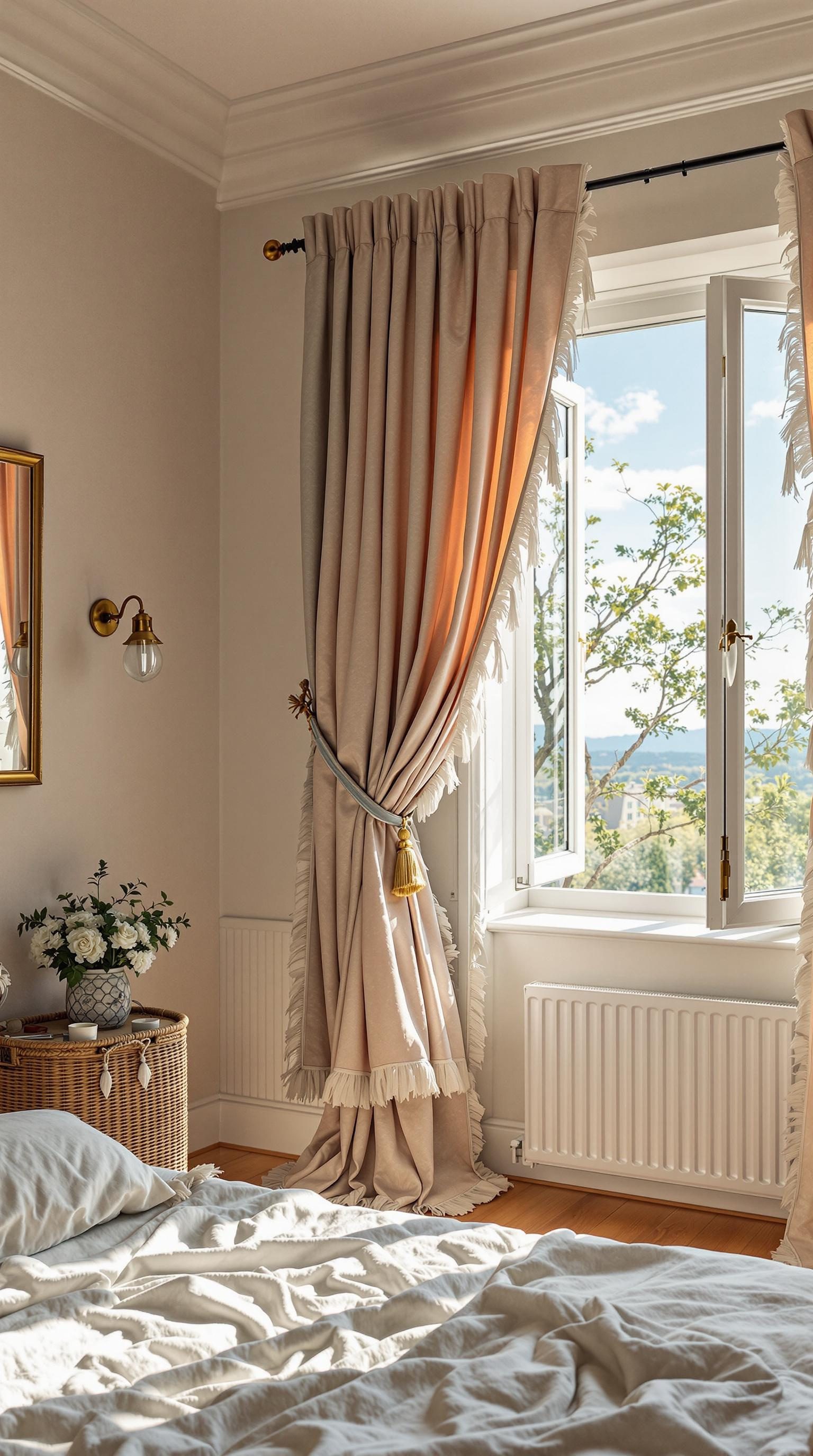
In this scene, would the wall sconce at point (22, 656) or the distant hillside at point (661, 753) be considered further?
the distant hillside at point (661, 753)

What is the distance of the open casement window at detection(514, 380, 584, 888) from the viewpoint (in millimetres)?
3727

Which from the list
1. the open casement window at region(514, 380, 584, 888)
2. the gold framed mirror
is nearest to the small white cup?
the gold framed mirror

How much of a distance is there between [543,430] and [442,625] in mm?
581

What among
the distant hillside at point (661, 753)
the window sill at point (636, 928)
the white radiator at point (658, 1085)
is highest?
the distant hillside at point (661, 753)

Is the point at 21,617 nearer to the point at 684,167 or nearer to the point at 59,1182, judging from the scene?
the point at 59,1182

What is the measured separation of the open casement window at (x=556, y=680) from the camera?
3.73 meters

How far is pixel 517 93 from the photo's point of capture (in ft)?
10.8

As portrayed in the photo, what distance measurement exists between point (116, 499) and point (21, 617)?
549 millimetres

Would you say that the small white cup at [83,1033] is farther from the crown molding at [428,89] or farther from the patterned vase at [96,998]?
the crown molding at [428,89]

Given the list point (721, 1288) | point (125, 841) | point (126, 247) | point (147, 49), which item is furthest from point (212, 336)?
point (721, 1288)

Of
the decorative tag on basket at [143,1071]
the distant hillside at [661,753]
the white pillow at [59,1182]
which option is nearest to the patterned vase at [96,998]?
the decorative tag on basket at [143,1071]

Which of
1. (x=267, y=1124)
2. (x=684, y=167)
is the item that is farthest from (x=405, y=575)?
(x=267, y=1124)

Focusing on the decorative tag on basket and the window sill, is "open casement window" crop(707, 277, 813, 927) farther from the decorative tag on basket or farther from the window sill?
the decorative tag on basket

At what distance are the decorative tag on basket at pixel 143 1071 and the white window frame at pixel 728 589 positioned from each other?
146 centimetres
